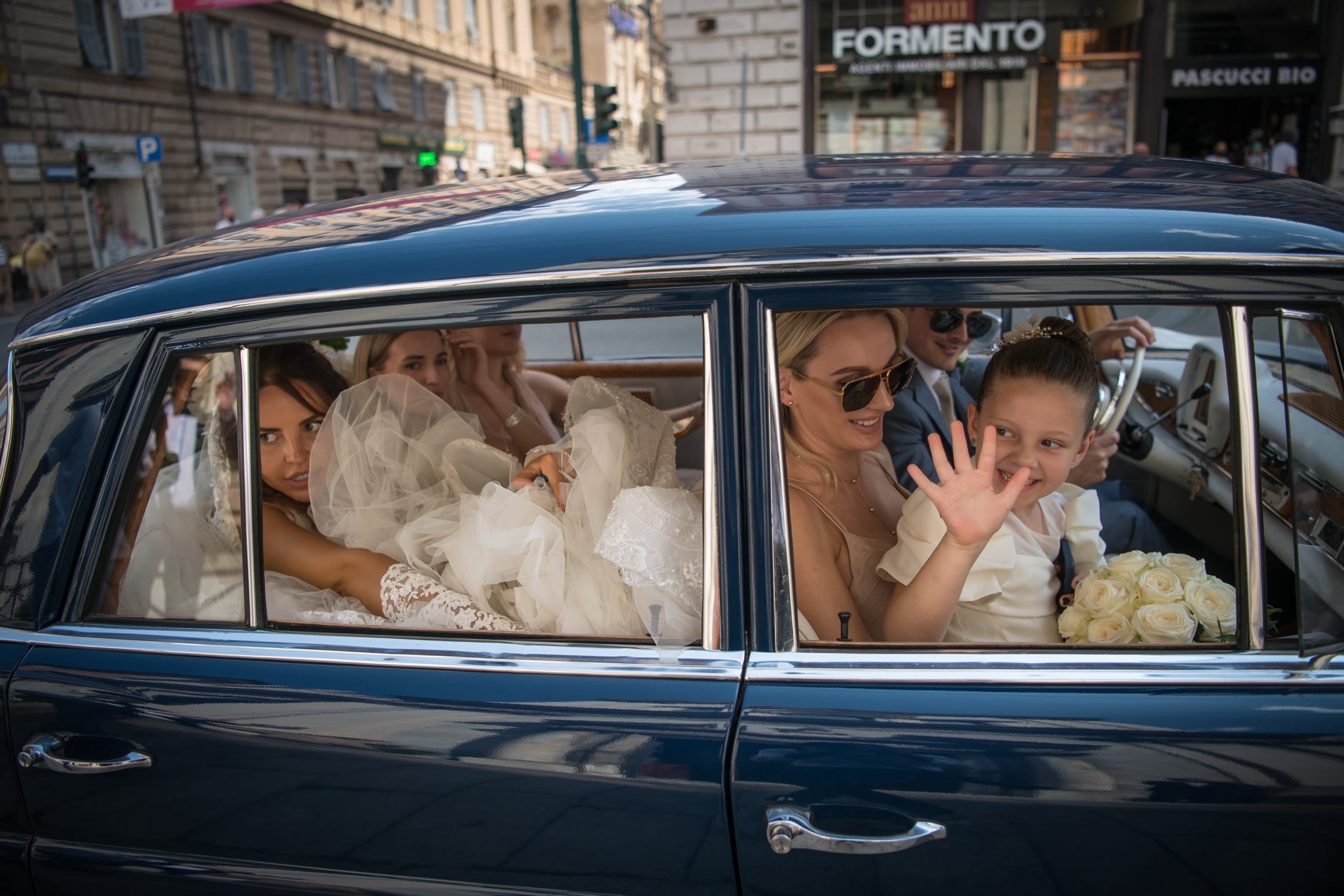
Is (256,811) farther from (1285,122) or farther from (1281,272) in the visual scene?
(1285,122)

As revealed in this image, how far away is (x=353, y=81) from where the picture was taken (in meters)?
33.1

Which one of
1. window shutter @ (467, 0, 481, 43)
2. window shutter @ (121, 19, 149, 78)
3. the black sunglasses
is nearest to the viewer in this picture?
the black sunglasses

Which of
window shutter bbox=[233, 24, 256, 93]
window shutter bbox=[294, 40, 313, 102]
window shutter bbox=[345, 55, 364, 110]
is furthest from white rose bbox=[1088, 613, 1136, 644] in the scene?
window shutter bbox=[345, 55, 364, 110]

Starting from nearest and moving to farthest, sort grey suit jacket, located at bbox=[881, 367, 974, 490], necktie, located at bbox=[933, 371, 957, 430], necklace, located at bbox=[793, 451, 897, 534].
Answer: necklace, located at bbox=[793, 451, 897, 534], grey suit jacket, located at bbox=[881, 367, 974, 490], necktie, located at bbox=[933, 371, 957, 430]

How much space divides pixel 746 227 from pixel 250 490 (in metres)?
0.91

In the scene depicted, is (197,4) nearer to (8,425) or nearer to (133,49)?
(133,49)

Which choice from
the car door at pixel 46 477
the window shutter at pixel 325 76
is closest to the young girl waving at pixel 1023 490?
the car door at pixel 46 477

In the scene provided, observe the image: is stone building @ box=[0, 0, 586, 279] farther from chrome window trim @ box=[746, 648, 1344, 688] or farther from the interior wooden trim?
chrome window trim @ box=[746, 648, 1344, 688]

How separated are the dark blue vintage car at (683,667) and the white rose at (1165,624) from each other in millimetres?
140

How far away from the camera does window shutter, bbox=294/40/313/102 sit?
2997 cm

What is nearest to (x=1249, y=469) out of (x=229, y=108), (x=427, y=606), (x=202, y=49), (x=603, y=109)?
(x=427, y=606)

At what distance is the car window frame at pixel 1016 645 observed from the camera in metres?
1.23

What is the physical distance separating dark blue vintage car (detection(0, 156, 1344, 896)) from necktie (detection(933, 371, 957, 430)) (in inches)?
66.0

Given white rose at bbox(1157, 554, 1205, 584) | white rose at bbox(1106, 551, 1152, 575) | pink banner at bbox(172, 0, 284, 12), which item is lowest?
white rose at bbox(1157, 554, 1205, 584)
